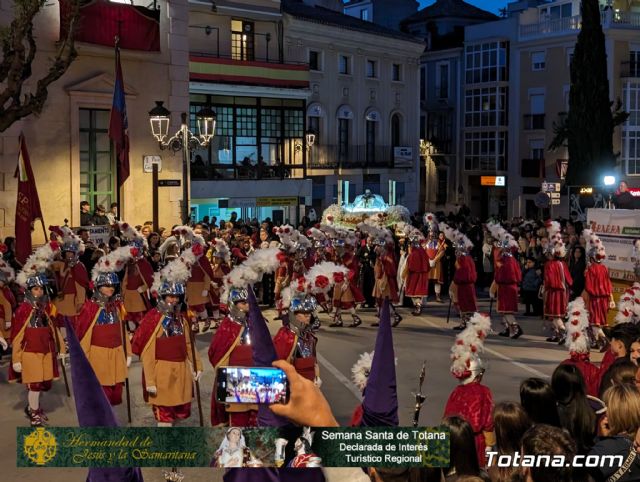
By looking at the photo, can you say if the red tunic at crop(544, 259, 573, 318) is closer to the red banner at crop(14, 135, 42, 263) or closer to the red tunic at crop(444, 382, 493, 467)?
the red tunic at crop(444, 382, 493, 467)

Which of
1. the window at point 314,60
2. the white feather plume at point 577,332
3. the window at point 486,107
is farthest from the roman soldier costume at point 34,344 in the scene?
the window at point 486,107

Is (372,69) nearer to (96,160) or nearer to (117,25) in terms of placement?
(117,25)

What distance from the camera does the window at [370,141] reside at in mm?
44547

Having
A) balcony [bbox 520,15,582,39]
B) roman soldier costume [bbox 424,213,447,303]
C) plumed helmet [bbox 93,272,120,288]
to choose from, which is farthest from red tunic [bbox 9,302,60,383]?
balcony [bbox 520,15,582,39]

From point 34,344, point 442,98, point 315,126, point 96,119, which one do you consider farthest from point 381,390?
point 442,98

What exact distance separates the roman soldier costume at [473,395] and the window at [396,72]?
3900cm

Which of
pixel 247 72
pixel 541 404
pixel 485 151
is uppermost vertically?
pixel 247 72

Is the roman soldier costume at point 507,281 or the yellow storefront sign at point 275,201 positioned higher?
the yellow storefront sign at point 275,201

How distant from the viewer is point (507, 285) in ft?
53.9

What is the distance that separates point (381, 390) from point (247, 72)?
30879 mm

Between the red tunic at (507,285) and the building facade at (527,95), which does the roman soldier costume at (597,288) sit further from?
the building facade at (527,95)

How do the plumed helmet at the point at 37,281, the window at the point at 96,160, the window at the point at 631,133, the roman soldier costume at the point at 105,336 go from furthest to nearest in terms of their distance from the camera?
1. the window at the point at 631,133
2. the window at the point at 96,160
3. the plumed helmet at the point at 37,281
4. the roman soldier costume at the point at 105,336

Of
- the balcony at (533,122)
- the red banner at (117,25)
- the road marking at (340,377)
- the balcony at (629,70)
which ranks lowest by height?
the road marking at (340,377)

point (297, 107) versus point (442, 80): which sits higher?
point (442, 80)
